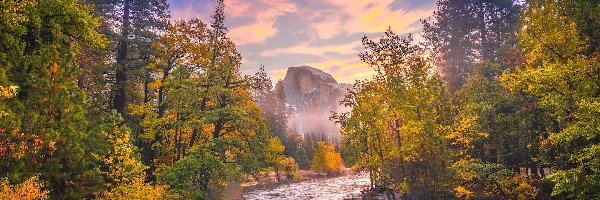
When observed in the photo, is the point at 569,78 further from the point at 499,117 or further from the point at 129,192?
the point at 129,192

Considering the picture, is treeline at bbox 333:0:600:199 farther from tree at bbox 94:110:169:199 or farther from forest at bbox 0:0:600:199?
tree at bbox 94:110:169:199

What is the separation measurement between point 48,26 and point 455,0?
4174 centimetres

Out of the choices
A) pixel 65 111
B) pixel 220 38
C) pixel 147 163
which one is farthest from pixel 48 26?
pixel 147 163

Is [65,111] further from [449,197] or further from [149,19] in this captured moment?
[449,197]

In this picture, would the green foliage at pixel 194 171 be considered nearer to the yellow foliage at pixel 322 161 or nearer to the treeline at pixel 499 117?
the treeline at pixel 499 117

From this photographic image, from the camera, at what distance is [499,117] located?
23.0m

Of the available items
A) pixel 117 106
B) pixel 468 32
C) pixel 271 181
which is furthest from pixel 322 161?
pixel 117 106

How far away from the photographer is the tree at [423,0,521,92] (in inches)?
1583

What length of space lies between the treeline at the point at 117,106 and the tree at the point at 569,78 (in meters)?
15.5

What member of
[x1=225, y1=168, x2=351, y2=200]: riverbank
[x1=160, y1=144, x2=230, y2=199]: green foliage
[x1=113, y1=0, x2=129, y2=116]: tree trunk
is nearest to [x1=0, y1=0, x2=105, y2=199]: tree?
[x1=160, y1=144, x2=230, y2=199]: green foliage

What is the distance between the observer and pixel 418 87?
22.5m

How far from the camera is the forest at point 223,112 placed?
13.0 m

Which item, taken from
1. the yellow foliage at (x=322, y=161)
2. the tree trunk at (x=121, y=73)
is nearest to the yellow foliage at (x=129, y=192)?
the tree trunk at (x=121, y=73)

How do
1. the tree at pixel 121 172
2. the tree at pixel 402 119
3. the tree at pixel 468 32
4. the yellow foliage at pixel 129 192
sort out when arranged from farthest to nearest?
the tree at pixel 468 32 → the tree at pixel 402 119 → the tree at pixel 121 172 → the yellow foliage at pixel 129 192
